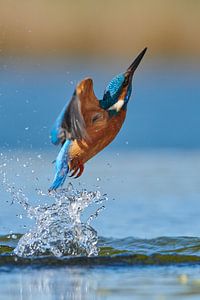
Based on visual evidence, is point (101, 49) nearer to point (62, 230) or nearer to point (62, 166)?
point (62, 230)

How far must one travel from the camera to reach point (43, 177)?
1048 cm

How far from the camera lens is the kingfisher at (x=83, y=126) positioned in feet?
23.6

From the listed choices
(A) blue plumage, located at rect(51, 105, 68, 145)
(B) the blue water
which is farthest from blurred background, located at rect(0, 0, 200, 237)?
(A) blue plumage, located at rect(51, 105, 68, 145)

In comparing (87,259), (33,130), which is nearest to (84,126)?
(87,259)

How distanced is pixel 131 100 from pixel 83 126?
29.4 feet

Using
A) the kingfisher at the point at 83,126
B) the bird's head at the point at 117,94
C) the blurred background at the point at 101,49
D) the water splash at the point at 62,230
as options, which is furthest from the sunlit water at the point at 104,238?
the blurred background at the point at 101,49

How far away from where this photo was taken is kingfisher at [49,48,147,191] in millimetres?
7199

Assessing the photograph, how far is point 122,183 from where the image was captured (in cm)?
1060

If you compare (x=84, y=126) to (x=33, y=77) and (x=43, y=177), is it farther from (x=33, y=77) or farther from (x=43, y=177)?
(x=33, y=77)

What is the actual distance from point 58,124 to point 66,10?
1279 centimetres

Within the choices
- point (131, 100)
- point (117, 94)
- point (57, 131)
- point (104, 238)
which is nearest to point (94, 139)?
point (57, 131)

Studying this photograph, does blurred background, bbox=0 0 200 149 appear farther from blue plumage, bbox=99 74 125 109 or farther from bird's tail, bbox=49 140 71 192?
bird's tail, bbox=49 140 71 192

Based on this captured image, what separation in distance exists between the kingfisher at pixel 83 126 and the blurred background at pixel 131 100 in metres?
1.13

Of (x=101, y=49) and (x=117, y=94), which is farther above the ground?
(x=101, y=49)
